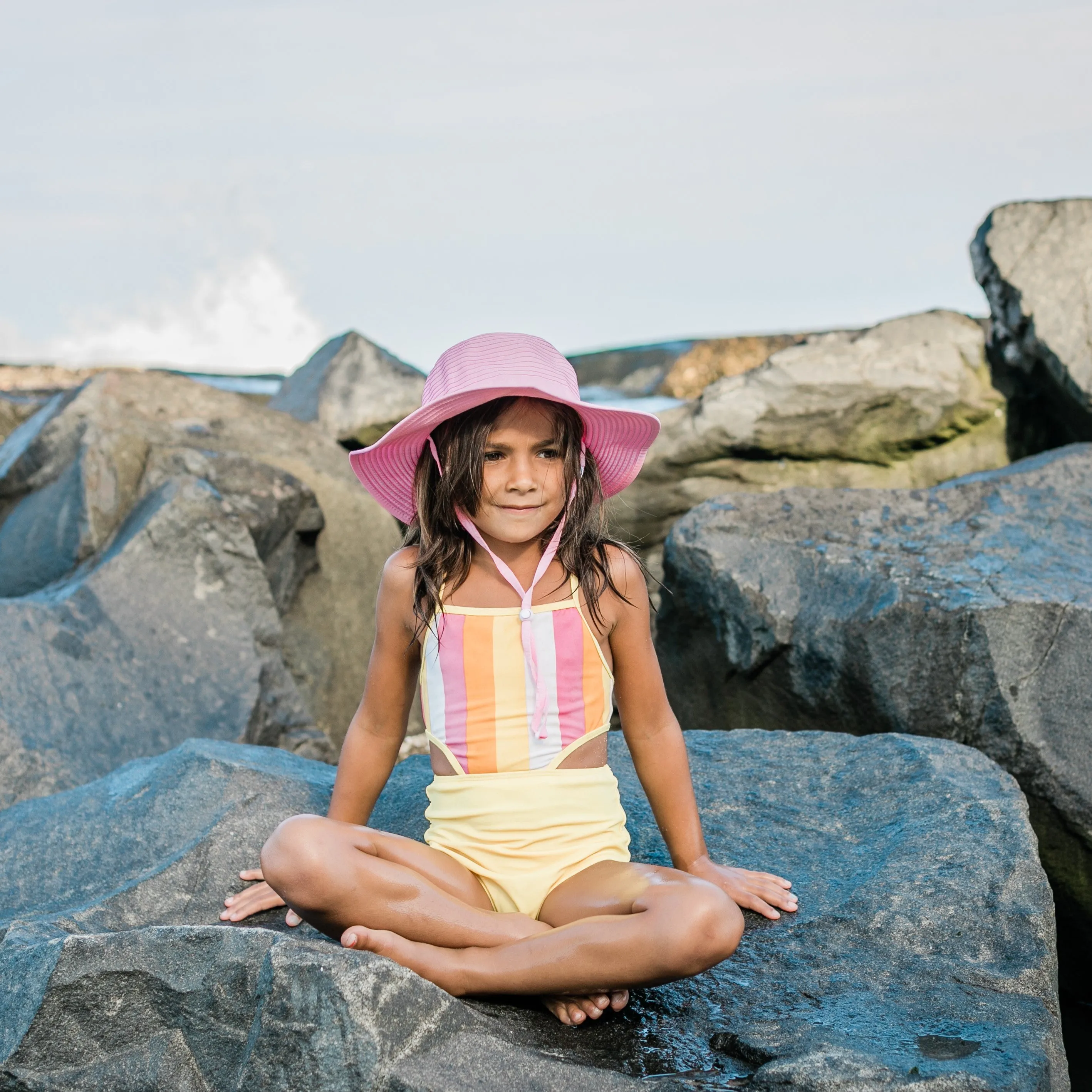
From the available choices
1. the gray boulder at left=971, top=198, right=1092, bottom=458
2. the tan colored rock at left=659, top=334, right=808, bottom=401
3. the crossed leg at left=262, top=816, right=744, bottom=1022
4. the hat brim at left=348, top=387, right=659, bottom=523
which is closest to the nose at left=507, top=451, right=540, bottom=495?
the hat brim at left=348, top=387, right=659, bottom=523

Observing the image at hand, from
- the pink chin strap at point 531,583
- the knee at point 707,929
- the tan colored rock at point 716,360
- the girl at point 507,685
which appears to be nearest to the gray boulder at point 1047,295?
the tan colored rock at point 716,360

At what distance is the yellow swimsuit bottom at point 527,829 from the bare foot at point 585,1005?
23 centimetres

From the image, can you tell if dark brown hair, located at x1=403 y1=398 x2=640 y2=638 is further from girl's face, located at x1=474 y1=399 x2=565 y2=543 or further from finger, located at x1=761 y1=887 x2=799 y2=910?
finger, located at x1=761 y1=887 x2=799 y2=910

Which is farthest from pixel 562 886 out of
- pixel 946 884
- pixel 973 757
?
pixel 973 757

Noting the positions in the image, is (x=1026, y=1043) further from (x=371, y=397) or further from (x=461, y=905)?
(x=371, y=397)

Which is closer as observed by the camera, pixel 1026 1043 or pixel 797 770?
pixel 1026 1043

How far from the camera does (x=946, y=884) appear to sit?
2.67 metres

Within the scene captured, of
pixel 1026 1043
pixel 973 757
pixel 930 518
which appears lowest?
pixel 1026 1043

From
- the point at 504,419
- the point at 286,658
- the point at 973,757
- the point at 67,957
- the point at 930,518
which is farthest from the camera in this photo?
the point at 286,658

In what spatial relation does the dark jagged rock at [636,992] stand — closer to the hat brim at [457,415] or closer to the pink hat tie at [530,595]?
the pink hat tie at [530,595]

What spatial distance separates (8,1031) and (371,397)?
19.0 ft

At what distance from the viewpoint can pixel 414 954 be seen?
89.4 inches

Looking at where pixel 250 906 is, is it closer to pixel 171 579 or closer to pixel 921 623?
pixel 921 623

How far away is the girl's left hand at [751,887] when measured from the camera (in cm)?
269
